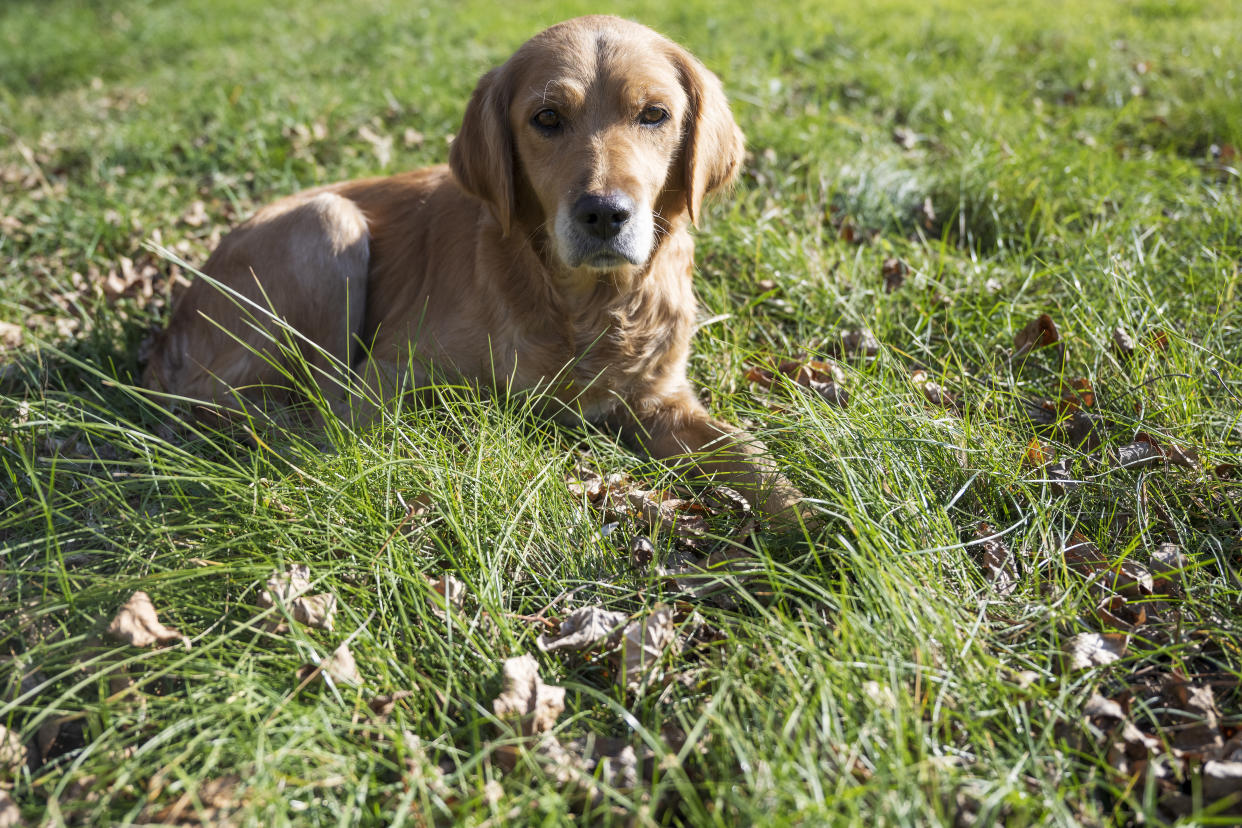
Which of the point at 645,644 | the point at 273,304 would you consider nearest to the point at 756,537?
the point at 645,644

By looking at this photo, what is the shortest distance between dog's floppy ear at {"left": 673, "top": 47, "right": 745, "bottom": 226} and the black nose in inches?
19.8

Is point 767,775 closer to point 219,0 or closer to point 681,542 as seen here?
point 681,542

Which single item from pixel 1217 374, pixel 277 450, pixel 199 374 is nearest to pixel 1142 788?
pixel 1217 374

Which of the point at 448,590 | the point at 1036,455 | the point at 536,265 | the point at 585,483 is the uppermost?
the point at 536,265

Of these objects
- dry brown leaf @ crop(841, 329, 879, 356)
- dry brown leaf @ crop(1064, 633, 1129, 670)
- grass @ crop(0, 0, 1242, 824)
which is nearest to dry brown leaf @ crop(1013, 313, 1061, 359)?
grass @ crop(0, 0, 1242, 824)

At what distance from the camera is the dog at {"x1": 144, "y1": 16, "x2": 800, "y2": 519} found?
2.75 m

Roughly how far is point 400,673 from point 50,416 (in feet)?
5.16

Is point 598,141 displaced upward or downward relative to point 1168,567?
upward

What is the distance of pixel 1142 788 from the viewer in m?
1.76

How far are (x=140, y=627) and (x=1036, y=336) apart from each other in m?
2.95

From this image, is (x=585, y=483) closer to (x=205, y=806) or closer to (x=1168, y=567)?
(x=205, y=806)

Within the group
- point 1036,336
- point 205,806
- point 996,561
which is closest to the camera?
point 205,806

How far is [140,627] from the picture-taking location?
1958mm

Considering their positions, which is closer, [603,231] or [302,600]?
[302,600]
